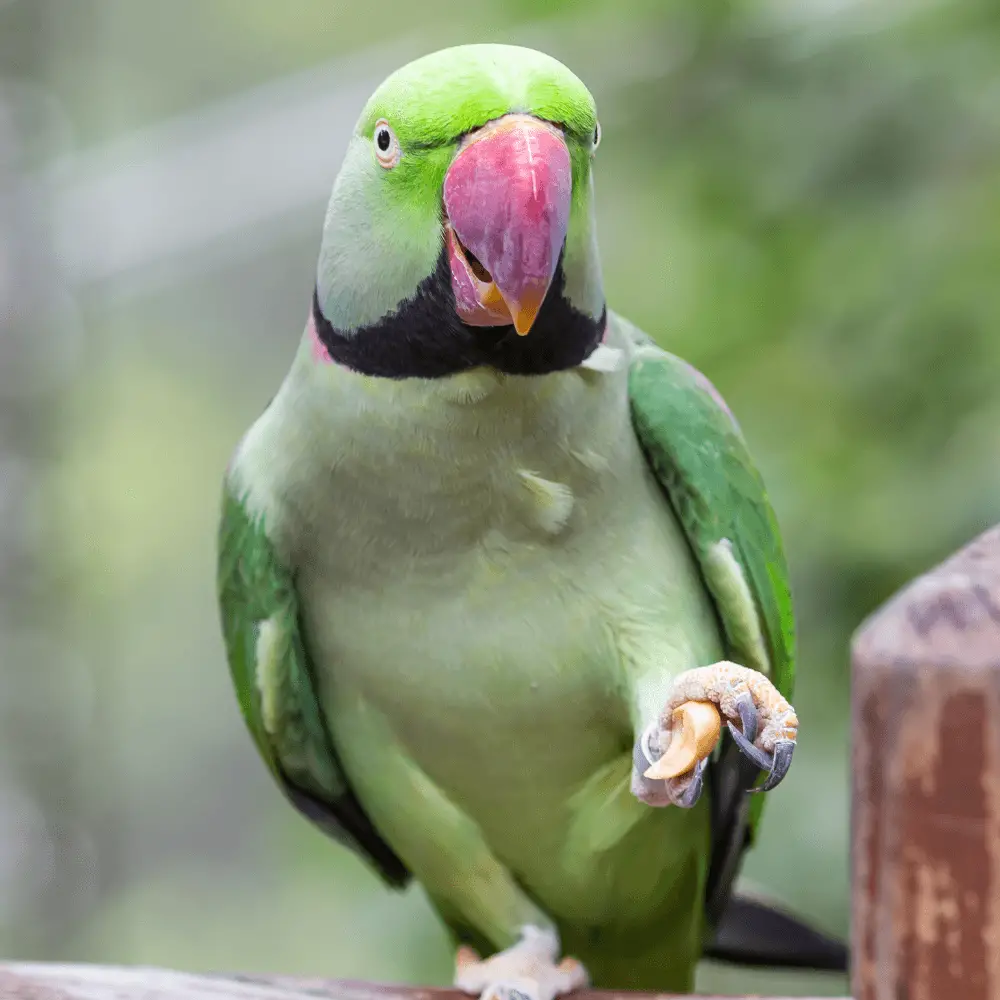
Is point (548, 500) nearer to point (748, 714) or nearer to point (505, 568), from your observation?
point (505, 568)

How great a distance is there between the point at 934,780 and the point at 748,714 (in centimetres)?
42

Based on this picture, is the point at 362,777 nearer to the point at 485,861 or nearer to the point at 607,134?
the point at 485,861

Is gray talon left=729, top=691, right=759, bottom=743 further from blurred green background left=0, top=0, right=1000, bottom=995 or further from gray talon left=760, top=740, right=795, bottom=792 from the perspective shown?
blurred green background left=0, top=0, right=1000, bottom=995

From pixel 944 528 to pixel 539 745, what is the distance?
2.30 feet

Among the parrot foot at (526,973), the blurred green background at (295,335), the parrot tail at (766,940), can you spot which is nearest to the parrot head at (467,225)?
the parrot foot at (526,973)

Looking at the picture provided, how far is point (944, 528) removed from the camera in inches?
66.1

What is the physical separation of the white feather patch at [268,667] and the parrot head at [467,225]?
0.28 meters

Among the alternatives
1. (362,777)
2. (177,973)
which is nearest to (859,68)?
(362,777)

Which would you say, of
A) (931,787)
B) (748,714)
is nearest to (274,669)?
(748,714)

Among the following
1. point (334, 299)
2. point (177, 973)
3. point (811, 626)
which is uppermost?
point (334, 299)

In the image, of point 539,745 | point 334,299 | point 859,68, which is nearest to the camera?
point 334,299

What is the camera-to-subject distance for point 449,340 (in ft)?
3.32

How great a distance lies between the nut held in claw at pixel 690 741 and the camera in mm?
995

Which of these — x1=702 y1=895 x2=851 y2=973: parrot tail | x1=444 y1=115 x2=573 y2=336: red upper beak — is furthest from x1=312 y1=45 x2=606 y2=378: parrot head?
x1=702 y1=895 x2=851 y2=973: parrot tail
